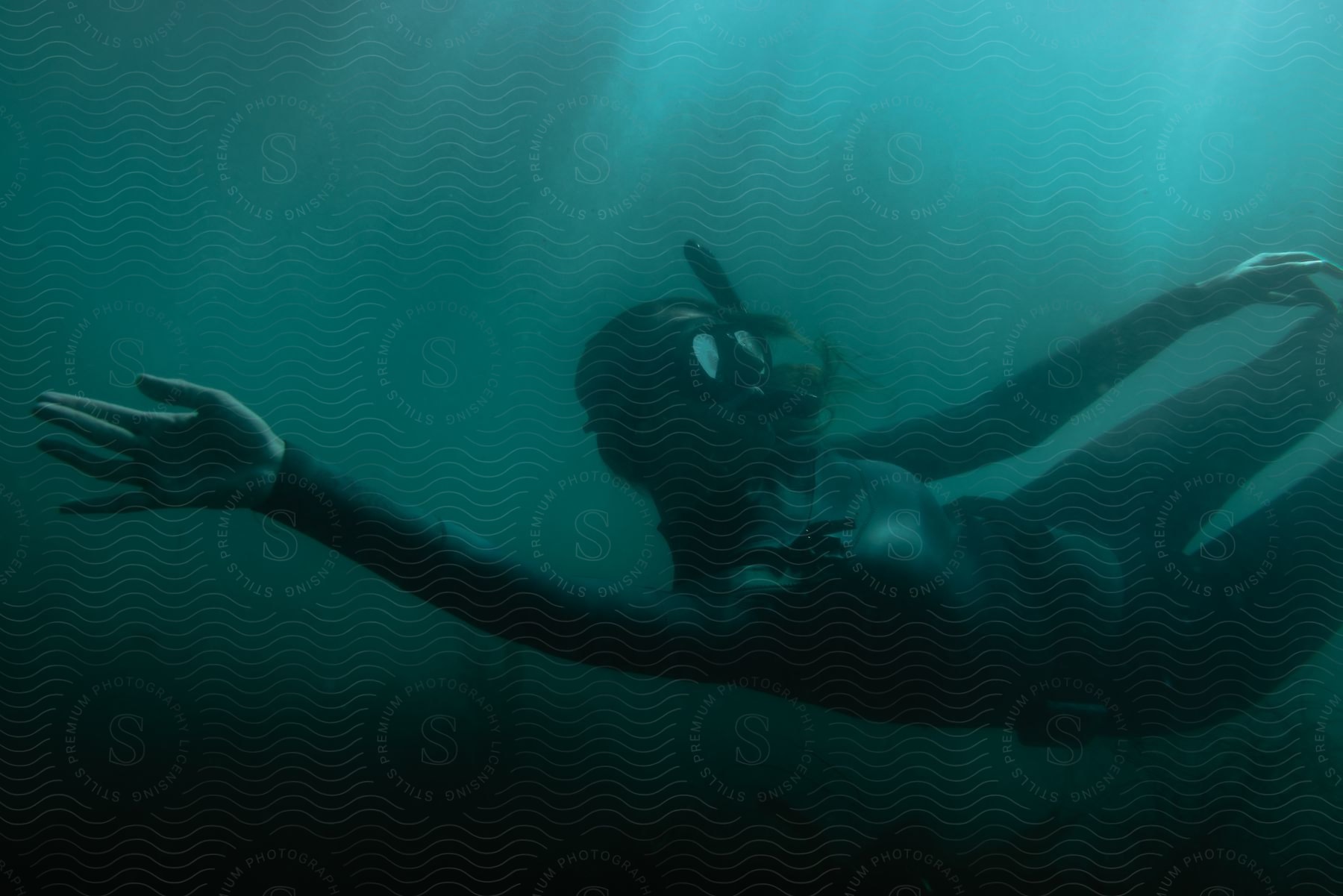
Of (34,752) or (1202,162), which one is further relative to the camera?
(1202,162)

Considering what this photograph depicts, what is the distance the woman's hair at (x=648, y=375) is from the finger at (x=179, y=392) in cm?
52

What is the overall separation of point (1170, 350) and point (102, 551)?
65.4 inches

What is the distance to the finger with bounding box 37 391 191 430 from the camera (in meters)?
1.11

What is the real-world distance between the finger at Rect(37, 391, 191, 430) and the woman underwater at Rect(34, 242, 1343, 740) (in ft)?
0.14

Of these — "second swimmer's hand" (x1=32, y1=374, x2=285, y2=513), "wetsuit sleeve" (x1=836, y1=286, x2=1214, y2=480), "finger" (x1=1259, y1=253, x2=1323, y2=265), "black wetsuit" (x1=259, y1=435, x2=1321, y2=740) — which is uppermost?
"second swimmer's hand" (x1=32, y1=374, x2=285, y2=513)

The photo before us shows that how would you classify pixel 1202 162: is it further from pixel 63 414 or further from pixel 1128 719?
pixel 63 414

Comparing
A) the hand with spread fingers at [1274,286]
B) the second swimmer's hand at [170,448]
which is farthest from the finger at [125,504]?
the hand with spread fingers at [1274,286]

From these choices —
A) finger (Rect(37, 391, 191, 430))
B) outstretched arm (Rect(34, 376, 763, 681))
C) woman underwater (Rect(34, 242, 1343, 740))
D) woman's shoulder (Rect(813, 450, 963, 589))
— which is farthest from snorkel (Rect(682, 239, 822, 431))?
finger (Rect(37, 391, 191, 430))

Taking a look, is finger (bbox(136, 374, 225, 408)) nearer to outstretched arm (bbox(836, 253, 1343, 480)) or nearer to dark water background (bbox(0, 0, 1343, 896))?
dark water background (bbox(0, 0, 1343, 896))

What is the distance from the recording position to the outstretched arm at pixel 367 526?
1.12 m

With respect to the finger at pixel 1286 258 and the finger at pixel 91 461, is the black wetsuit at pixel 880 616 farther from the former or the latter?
the finger at pixel 1286 258

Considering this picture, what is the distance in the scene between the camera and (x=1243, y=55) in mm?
1322

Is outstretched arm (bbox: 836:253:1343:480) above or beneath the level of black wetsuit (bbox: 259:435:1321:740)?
above

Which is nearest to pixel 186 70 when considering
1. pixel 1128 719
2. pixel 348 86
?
pixel 348 86
